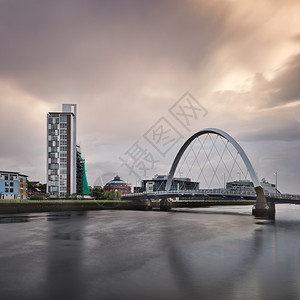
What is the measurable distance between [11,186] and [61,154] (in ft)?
65.1

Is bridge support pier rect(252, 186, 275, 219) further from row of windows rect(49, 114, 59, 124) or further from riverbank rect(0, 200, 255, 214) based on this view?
row of windows rect(49, 114, 59, 124)

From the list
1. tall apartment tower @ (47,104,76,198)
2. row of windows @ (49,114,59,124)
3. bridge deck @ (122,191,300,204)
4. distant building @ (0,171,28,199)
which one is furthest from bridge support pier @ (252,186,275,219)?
distant building @ (0,171,28,199)

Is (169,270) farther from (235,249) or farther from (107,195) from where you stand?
(107,195)

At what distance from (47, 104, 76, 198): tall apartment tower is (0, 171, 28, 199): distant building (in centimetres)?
1096

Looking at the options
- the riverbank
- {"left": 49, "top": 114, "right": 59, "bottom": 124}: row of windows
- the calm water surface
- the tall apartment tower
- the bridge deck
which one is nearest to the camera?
the calm water surface

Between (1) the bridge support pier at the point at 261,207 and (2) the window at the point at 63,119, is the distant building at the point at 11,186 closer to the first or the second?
(2) the window at the point at 63,119

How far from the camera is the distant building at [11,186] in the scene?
3871 inches

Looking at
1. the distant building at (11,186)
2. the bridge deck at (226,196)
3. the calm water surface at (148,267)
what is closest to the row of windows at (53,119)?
the distant building at (11,186)

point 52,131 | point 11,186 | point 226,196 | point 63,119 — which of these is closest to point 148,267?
point 226,196

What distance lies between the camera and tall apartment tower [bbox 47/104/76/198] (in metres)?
104

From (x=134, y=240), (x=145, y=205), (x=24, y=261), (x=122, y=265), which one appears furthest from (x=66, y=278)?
(x=145, y=205)

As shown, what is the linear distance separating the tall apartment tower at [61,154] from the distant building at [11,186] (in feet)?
35.9

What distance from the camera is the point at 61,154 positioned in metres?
106

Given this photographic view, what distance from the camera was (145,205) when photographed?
106 metres
